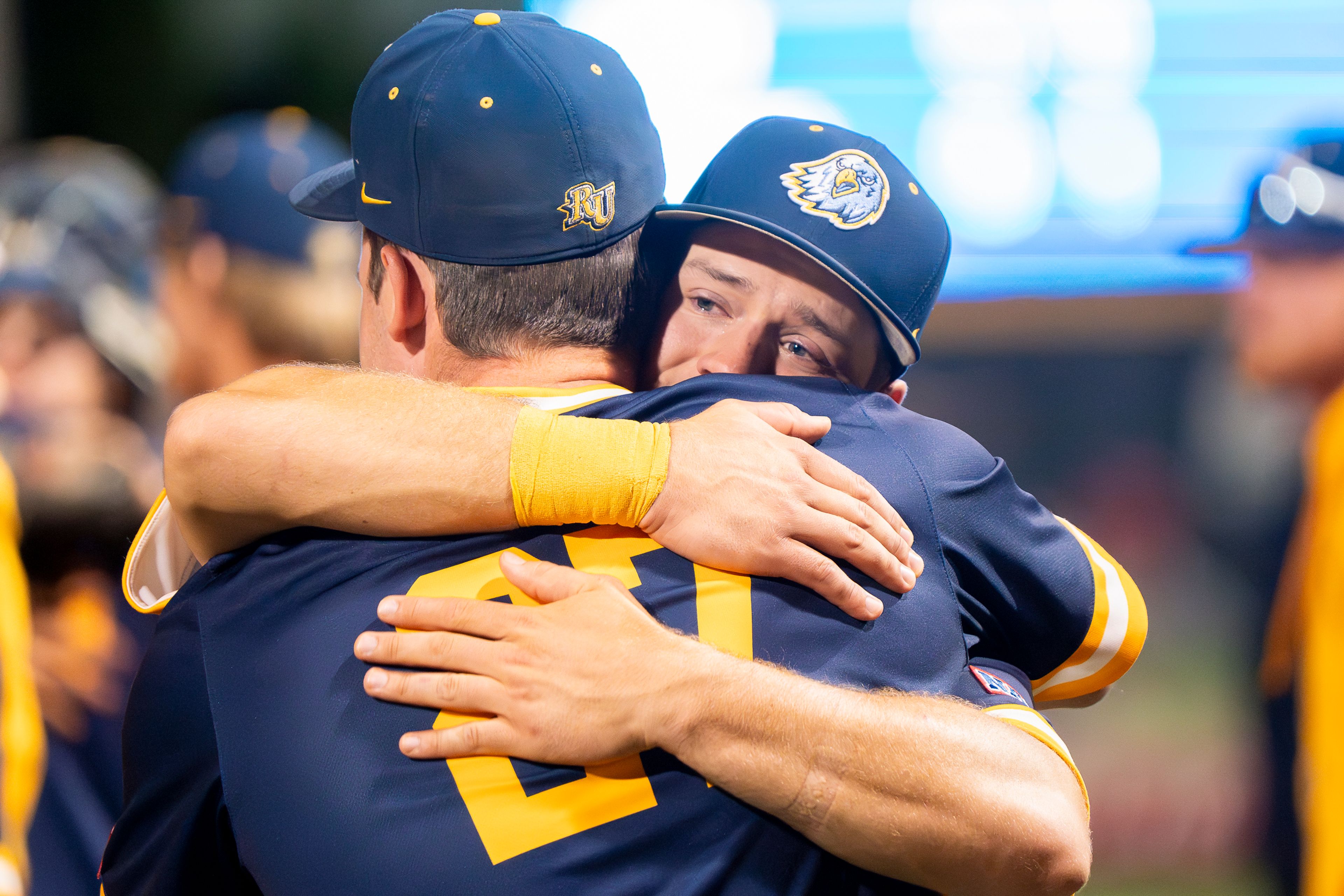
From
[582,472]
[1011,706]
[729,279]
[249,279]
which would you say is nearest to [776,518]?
[582,472]

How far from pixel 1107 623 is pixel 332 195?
1380mm

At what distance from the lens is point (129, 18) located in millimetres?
7352

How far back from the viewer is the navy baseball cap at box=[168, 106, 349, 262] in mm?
3002

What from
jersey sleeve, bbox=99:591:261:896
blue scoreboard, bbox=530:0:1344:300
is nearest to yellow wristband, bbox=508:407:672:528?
jersey sleeve, bbox=99:591:261:896

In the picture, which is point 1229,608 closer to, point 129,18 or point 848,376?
point 848,376

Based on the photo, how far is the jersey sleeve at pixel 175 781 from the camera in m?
1.37

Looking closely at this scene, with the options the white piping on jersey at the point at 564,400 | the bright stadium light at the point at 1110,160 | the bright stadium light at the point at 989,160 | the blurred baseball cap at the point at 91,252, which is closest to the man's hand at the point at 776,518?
the white piping on jersey at the point at 564,400

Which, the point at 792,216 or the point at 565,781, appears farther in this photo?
the point at 792,216

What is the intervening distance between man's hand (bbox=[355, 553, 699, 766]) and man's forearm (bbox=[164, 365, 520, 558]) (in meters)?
0.11

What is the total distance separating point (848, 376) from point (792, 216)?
0.99 ft

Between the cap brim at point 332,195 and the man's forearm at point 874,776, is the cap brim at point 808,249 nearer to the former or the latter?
the cap brim at point 332,195

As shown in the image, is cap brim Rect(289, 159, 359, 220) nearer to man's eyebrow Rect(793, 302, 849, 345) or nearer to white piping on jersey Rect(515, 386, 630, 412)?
white piping on jersey Rect(515, 386, 630, 412)

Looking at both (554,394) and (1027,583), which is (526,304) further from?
(1027,583)

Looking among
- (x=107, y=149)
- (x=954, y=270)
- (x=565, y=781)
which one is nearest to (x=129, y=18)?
(x=107, y=149)
